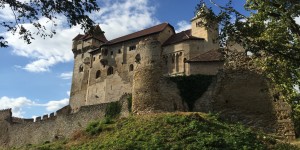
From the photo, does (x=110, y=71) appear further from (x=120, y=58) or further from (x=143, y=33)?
(x=143, y=33)

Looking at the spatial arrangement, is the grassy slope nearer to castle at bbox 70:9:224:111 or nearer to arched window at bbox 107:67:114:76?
castle at bbox 70:9:224:111

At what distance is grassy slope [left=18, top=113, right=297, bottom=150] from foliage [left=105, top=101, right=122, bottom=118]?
4.89 metres

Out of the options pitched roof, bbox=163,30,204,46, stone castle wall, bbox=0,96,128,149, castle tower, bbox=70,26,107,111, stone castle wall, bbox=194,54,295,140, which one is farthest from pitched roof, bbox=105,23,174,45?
stone castle wall, bbox=194,54,295,140

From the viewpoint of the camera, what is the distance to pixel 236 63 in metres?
30.4

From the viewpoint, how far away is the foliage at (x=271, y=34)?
15578 mm

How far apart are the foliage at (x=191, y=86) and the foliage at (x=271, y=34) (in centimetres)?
1271

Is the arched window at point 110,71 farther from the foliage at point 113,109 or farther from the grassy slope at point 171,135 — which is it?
the grassy slope at point 171,135

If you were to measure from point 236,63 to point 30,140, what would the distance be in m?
23.4

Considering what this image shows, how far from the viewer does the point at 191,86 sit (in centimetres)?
3059

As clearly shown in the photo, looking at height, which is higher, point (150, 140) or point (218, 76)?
point (218, 76)

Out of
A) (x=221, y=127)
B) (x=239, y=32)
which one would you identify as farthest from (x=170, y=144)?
(x=239, y=32)

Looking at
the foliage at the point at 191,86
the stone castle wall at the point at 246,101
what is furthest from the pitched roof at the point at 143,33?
the stone castle wall at the point at 246,101

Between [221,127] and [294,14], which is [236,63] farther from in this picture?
[294,14]

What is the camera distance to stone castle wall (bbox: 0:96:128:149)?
116 feet
